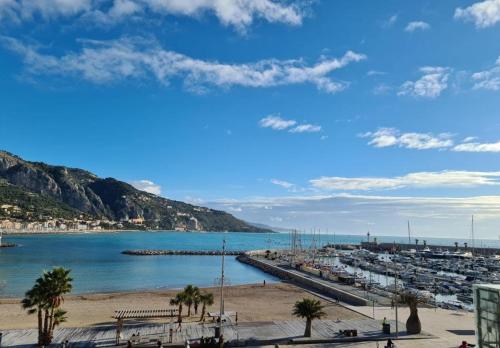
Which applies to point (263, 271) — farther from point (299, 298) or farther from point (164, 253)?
point (164, 253)

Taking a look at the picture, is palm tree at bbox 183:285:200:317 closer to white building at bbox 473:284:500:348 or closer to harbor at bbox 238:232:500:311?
harbor at bbox 238:232:500:311

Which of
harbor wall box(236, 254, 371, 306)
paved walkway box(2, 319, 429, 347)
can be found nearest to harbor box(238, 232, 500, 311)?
harbor wall box(236, 254, 371, 306)

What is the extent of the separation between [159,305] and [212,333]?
778 inches

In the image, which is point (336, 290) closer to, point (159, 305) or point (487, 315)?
point (159, 305)

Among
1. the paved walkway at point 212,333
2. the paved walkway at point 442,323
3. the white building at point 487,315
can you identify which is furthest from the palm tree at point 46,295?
the white building at point 487,315

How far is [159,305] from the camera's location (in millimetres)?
49125

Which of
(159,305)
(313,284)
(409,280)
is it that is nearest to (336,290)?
(313,284)

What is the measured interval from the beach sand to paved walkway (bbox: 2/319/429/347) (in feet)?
15.3

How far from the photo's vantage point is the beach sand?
39094 millimetres

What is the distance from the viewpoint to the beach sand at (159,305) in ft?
128

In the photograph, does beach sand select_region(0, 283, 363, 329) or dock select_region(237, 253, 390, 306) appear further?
dock select_region(237, 253, 390, 306)

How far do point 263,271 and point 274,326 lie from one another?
67.8 m

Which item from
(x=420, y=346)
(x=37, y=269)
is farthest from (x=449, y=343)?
(x=37, y=269)

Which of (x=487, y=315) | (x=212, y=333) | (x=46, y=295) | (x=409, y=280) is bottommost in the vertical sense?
(x=409, y=280)
